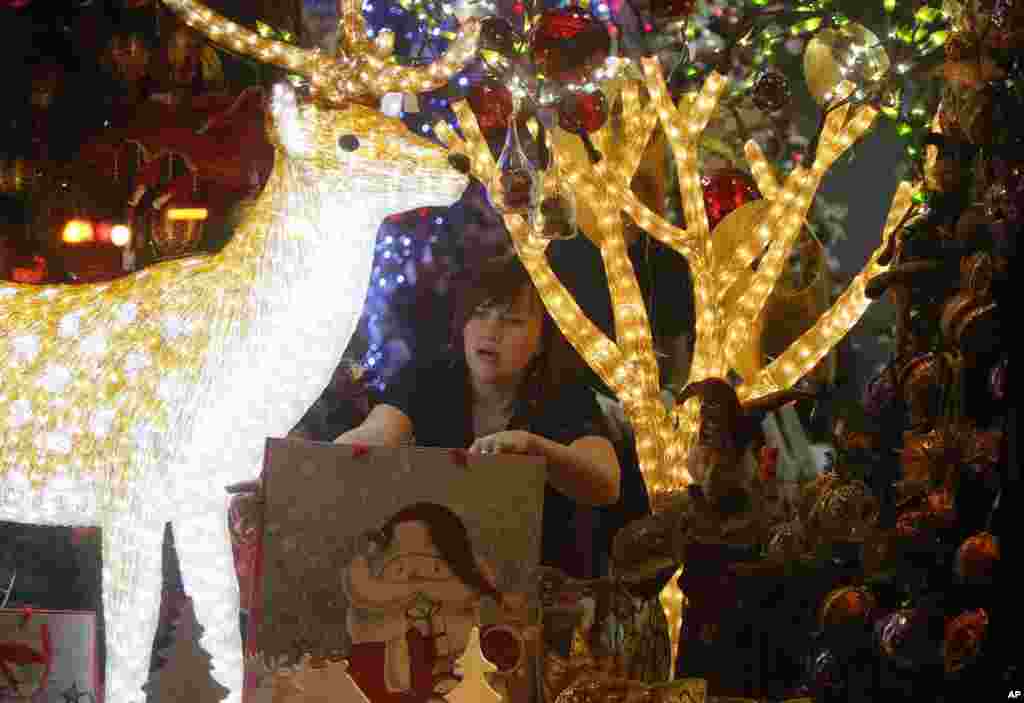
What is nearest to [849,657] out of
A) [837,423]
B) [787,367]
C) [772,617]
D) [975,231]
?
[772,617]

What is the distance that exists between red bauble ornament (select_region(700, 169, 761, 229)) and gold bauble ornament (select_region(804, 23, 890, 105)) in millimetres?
461

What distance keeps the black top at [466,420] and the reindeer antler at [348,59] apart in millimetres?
785

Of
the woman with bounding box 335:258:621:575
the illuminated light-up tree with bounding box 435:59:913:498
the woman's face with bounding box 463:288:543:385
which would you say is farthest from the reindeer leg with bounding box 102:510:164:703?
the illuminated light-up tree with bounding box 435:59:913:498

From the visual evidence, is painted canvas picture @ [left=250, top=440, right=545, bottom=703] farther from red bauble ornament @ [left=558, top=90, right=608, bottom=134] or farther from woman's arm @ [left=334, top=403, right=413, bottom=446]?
woman's arm @ [left=334, top=403, right=413, bottom=446]

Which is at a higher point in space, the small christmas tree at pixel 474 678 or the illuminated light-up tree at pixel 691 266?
the illuminated light-up tree at pixel 691 266

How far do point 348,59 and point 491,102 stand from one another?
498 mm

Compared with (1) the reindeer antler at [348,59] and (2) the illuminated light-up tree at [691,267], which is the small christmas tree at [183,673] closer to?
(1) the reindeer antler at [348,59]

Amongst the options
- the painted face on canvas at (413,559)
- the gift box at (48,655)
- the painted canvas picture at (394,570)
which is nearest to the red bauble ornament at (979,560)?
the painted canvas picture at (394,570)

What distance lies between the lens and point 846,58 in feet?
10.7

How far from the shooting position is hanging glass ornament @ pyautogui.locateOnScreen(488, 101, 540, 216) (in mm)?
2908

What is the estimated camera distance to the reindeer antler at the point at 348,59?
2953mm

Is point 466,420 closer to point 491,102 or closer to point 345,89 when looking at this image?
point 491,102

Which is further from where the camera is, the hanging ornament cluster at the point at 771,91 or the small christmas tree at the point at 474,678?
the hanging ornament cluster at the point at 771,91

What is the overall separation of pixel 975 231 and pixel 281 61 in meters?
1.62
